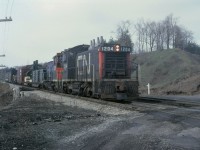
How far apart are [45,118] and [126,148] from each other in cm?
634

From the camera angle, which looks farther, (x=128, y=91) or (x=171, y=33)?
(x=171, y=33)

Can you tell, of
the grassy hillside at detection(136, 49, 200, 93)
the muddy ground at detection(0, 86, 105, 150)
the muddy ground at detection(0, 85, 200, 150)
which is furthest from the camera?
the grassy hillside at detection(136, 49, 200, 93)

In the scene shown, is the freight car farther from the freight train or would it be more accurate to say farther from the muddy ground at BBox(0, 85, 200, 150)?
the muddy ground at BBox(0, 85, 200, 150)

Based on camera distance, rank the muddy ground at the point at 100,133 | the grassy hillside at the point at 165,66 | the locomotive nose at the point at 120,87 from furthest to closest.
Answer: the grassy hillside at the point at 165,66, the locomotive nose at the point at 120,87, the muddy ground at the point at 100,133

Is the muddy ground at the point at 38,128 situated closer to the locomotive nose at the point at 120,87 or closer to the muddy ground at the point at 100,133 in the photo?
the muddy ground at the point at 100,133

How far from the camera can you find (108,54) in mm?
22219

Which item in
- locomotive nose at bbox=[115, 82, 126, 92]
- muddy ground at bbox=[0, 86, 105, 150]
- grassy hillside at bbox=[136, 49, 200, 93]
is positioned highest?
grassy hillside at bbox=[136, 49, 200, 93]

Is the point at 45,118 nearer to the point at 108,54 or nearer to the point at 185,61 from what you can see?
the point at 108,54

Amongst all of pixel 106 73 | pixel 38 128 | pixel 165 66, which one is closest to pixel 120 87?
pixel 106 73

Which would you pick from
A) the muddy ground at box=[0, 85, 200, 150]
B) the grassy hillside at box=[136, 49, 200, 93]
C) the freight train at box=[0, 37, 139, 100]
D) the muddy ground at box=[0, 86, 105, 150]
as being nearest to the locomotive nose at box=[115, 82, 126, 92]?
A: the freight train at box=[0, 37, 139, 100]

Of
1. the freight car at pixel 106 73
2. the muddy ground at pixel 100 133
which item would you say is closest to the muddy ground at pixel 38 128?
the muddy ground at pixel 100 133

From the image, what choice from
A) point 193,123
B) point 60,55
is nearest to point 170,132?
point 193,123

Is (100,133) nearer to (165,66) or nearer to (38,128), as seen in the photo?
(38,128)

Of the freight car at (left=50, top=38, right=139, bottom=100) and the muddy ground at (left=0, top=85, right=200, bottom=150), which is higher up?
the freight car at (left=50, top=38, right=139, bottom=100)
